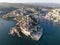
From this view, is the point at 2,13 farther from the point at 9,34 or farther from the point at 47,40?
the point at 47,40

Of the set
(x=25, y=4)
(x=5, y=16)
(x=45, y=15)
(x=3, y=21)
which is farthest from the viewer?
(x=25, y=4)

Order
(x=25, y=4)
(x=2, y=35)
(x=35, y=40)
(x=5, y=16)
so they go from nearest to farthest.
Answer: (x=35, y=40) < (x=2, y=35) < (x=5, y=16) < (x=25, y=4)

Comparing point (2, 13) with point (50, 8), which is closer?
point (2, 13)

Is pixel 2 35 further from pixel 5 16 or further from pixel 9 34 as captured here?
pixel 5 16

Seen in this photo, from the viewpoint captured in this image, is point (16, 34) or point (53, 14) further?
point (53, 14)

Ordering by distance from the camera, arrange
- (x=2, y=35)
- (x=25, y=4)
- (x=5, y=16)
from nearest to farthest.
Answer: (x=2, y=35) < (x=5, y=16) < (x=25, y=4)

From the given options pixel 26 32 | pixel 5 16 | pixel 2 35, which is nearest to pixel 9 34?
pixel 2 35

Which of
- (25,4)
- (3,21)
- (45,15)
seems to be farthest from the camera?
(25,4)

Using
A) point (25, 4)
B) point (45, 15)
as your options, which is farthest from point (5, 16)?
point (45, 15)

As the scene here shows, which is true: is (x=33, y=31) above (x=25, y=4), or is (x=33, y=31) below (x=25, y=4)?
below
